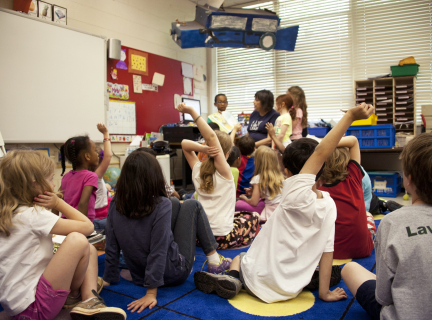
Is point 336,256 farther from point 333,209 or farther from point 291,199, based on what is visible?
point 291,199

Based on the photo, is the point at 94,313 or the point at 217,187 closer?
the point at 94,313

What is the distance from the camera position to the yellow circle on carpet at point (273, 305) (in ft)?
3.90

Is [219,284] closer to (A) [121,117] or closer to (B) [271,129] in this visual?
(B) [271,129]

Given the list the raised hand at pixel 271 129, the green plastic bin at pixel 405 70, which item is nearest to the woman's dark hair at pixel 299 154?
the raised hand at pixel 271 129

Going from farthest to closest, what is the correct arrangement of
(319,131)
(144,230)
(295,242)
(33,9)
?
(319,131), (33,9), (144,230), (295,242)

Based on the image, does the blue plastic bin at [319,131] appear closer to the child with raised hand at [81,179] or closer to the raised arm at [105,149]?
the raised arm at [105,149]

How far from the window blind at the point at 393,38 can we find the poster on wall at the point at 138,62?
3.10 m

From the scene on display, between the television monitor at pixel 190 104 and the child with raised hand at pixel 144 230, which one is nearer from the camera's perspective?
the child with raised hand at pixel 144 230

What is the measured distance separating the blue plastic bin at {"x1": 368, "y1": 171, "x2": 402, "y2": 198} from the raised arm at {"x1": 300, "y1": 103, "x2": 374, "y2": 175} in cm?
329

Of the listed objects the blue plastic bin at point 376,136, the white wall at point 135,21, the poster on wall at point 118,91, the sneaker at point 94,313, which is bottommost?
the sneaker at point 94,313

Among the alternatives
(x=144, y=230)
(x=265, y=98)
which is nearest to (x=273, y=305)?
(x=144, y=230)

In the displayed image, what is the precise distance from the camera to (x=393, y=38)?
4586 millimetres

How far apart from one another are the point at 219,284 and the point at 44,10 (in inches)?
136

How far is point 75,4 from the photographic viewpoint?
12.2 ft
